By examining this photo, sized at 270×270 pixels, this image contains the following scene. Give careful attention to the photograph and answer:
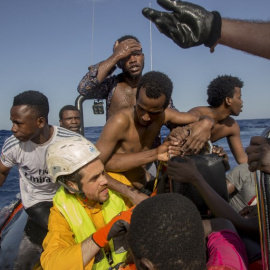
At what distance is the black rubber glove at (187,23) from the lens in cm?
136

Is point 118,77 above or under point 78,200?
above

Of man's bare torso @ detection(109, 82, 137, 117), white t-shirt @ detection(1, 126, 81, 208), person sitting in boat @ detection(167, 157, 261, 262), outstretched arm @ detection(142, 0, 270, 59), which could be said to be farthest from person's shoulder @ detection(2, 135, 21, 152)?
outstretched arm @ detection(142, 0, 270, 59)

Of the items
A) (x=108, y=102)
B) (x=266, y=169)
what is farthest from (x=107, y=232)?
(x=108, y=102)

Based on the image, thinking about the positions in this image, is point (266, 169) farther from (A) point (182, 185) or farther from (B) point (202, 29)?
(A) point (182, 185)

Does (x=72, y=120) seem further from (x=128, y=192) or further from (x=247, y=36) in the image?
(x=247, y=36)

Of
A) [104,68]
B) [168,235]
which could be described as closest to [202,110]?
[104,68]

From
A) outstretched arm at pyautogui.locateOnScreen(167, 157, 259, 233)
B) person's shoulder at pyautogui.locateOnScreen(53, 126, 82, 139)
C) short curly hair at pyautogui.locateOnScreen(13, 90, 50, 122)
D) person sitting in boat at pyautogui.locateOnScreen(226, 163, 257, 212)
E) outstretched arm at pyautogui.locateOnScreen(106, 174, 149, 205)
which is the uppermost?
short curly hair at pyautogui.locateOnScreen(13, 90, 50, 122)

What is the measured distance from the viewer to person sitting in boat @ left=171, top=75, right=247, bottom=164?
445 centimetres

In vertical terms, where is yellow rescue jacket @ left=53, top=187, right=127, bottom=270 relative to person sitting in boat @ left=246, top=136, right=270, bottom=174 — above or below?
below

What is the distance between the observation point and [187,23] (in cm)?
138

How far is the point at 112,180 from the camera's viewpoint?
293 cm

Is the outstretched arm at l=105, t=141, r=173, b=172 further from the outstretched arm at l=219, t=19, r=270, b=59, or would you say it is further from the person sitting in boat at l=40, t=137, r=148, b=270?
the outstretched arm at l=219, t=19, r=270, b=59

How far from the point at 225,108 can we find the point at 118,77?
1.54 meters

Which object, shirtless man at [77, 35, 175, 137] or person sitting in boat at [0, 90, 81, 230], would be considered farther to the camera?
shirtless man at [77, 35, 175, 137]
